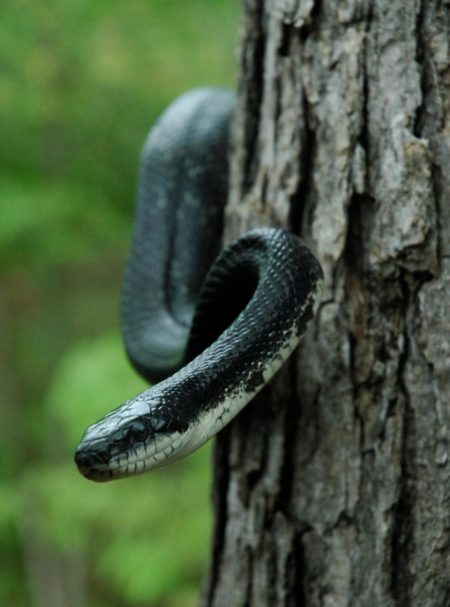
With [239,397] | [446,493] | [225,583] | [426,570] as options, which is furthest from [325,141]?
[225,583]

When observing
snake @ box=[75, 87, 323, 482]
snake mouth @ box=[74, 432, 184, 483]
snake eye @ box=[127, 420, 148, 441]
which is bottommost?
snake mouth @ box=[74, 432, 184, 483]

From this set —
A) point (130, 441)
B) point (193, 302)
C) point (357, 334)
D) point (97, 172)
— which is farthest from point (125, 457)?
point (97, 172)

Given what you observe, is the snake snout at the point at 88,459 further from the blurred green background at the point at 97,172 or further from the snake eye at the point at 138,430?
the blurred green background at the point at 97,172

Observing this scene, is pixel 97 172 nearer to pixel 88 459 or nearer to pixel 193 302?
pixel 193 302

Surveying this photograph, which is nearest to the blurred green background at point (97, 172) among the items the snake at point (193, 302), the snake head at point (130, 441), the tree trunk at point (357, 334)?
the snake at point (193, 302)

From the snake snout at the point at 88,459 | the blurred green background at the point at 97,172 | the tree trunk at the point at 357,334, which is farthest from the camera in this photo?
the blurred green background at the point at 97,172

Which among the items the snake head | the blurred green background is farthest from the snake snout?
the blurred green background

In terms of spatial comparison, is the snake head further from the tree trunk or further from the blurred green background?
the blurred green background

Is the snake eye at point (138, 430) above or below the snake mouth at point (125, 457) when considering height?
above
